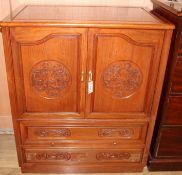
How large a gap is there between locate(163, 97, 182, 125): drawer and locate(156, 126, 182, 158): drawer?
6 centimetres

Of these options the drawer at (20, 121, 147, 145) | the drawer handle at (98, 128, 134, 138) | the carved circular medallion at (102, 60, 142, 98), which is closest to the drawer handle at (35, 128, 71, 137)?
the drawer at (20, 121, 147, 145)

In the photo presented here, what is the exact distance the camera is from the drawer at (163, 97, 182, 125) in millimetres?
1448

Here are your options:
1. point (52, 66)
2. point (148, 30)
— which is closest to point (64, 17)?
point (52, 66)

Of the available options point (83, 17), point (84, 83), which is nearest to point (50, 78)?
point (84, 83)

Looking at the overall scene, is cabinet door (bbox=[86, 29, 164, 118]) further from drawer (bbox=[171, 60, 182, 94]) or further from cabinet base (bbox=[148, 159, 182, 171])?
cabinet base (bbox=[148, 159, 182, 171])

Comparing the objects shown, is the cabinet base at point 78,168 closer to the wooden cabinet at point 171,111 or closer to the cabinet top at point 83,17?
the wooden cabinet at point 171,111

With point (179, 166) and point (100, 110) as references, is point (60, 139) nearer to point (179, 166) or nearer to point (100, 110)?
point (100, 110)

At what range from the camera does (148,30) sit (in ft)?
4.00

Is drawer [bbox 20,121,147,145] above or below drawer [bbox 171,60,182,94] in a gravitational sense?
below

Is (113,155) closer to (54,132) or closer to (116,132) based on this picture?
(116,132)

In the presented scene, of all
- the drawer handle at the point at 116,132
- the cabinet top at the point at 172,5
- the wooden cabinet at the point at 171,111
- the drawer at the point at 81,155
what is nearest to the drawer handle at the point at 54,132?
the drawer at the point at 81,155

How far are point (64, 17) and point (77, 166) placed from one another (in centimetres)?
101

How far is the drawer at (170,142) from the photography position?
1572mm

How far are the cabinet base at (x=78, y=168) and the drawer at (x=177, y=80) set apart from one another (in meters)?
0.64
